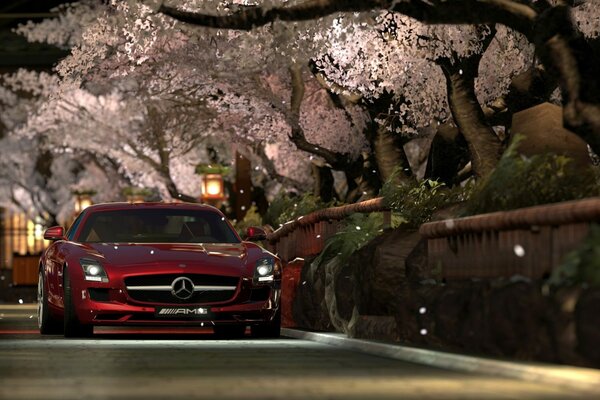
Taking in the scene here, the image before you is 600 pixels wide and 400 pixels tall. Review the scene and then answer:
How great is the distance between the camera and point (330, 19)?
26.2 meters

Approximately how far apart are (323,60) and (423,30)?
6.02 meters

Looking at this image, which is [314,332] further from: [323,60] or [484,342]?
[323,60]

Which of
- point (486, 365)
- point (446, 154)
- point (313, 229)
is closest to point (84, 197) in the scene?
point (446, 154)

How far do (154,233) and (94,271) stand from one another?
6.01ft

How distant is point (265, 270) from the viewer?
22.1 meters

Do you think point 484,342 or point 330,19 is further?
point 330,19

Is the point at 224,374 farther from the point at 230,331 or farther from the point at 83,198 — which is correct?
the point at 83,198

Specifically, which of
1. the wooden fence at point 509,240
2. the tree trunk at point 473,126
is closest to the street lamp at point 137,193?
the tree trunk at point 473,126

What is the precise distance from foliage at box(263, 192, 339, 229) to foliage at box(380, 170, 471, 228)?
9.82 meters

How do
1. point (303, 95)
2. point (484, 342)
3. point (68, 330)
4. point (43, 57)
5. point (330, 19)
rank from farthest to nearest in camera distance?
point (43, 57)
point (303, 95)
point (330, 19)
point (68, 330)
point (484, 342)

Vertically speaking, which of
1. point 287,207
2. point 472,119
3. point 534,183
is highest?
point 472,119

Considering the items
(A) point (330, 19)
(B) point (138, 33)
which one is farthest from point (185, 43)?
(A) point (330, 19)

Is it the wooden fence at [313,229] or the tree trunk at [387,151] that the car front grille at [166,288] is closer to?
the wooden fence at [313,229]

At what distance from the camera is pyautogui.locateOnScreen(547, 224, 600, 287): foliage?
14.5 metres
